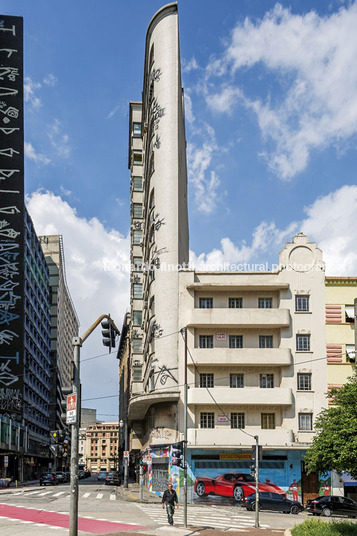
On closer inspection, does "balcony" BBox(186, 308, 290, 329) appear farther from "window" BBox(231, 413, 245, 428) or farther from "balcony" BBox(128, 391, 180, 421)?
"window" BBox(231, 413, 245, 428)

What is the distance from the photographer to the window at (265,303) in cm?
5031

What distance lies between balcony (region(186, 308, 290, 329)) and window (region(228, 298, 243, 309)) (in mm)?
1897

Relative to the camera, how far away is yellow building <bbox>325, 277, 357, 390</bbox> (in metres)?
48.2

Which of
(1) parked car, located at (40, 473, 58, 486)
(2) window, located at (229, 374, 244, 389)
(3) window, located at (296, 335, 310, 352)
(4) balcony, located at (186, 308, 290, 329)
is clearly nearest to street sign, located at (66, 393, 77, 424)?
(4) balcony, located at (186, 308, 290, 329)

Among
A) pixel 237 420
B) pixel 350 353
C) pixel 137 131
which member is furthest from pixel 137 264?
pixel 350 353

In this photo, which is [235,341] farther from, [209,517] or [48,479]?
[48,479]

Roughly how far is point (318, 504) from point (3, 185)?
218ft

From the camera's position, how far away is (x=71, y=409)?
61.0 feet

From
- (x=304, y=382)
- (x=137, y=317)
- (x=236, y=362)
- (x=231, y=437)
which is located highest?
(x=137, y=317)

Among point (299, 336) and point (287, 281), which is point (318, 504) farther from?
point (287, 281)

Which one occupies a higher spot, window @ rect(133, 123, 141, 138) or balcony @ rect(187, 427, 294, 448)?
window @ rect(133, 123, 141, 138)

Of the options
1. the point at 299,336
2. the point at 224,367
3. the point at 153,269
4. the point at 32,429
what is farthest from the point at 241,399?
the point at 32,429

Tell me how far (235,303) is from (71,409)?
32912 mm

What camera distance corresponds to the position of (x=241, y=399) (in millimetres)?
46812
